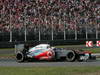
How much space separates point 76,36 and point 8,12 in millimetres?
9322

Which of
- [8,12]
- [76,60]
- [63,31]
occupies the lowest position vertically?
[76,60]

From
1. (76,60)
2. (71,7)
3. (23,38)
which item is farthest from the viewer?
(71,7)

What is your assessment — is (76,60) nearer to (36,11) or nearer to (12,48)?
(12,48)

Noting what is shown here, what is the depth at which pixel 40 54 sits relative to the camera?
1591 cm

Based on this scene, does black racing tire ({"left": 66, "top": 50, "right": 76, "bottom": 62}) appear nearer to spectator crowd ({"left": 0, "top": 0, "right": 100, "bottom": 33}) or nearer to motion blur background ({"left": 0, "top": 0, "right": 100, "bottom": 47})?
motion blur background ({"left": 0, "top": 0, "right": 100, "bottom": 47})

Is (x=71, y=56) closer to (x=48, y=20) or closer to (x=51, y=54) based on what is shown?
(x=51, y=54)

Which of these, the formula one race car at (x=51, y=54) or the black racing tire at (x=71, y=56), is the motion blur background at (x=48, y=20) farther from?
the black racing tire at (x=71, y=56)

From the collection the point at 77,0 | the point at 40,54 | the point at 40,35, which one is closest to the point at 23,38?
the point at 40,35

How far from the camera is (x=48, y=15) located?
110ft

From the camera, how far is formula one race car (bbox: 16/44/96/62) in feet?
49.2

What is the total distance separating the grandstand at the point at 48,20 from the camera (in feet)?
101

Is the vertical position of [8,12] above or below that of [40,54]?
above

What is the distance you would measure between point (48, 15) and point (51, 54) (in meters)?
18.6

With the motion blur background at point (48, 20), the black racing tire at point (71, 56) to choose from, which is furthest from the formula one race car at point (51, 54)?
the motion blur background at point (48, 20)
